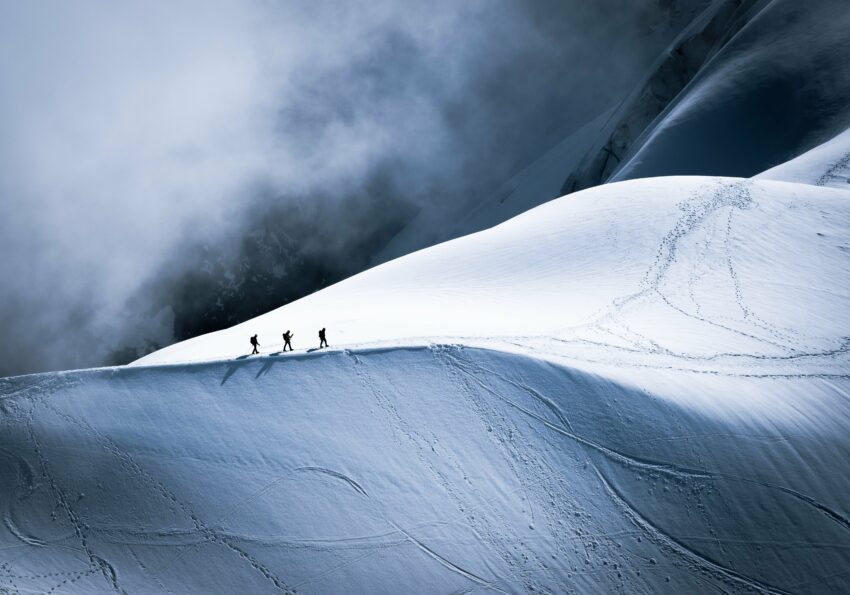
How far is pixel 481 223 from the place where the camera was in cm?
7669

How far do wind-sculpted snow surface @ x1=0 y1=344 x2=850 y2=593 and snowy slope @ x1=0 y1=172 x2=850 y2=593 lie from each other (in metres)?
0.04

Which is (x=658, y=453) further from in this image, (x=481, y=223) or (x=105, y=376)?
(x=481, y=223)

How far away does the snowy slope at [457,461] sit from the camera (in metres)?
13.1

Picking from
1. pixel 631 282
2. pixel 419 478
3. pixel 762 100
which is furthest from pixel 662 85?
pixel 419 478

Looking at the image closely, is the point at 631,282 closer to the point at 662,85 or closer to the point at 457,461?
the point at 457,461

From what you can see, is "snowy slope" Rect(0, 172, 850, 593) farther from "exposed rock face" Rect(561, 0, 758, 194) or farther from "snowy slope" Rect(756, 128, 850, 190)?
"exposed rock face" Rect(561, 0, 758, 194)

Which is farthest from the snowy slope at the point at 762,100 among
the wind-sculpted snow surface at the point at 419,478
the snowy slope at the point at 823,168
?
the wind-sculpted snow surface at the point at 419,478

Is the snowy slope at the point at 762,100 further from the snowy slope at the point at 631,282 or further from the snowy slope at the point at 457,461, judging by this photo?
the snowy slope at the point at 457,461

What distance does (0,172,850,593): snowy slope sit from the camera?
13.1 m

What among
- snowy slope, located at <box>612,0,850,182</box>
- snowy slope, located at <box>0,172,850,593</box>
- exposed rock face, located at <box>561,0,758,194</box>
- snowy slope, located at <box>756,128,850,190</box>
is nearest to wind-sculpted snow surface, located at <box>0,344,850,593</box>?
snowy slope, located at <box>0,172,850,593</box>

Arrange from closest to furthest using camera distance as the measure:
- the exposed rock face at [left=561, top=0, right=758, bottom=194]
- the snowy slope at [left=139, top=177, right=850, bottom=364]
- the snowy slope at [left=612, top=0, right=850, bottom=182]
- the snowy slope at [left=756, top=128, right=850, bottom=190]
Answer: the snowy slope at [left=139, top=177, right=850, bottom=364] < the snowy slope at [left=756, top=128, right=850, bottom=190] < the snowy slope at [left=612, top=0, right=850, bottom=182] < the exposed rock face at [left=561, top=0, right=758, bottom=194]

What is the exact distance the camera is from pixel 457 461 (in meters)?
14.7

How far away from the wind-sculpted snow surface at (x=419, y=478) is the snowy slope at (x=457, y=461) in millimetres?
42

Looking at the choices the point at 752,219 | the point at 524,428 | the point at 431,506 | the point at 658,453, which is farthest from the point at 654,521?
the point at 752,219
